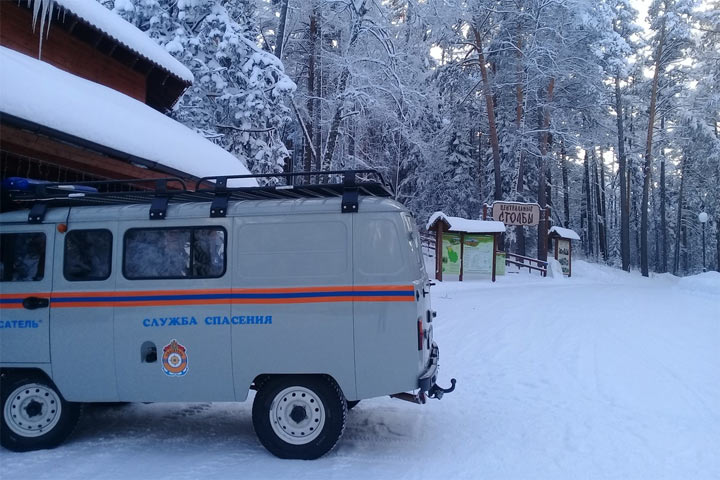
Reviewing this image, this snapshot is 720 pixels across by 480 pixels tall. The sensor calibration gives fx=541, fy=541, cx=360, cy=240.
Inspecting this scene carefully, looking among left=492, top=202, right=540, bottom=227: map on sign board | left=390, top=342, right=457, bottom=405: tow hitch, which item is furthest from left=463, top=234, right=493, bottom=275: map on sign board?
left=390, top=342, right=457, bottom=405: tow hitch

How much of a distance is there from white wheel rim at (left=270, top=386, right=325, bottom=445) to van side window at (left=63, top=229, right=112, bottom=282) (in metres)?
2.18

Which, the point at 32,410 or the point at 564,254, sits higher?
the point at 564,254

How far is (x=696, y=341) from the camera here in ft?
35.7

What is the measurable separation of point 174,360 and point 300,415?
1.34 metres

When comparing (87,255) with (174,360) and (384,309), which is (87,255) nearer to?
(174,360)

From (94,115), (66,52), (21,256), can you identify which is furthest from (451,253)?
(21,256)

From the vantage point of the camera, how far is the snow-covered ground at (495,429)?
4.94 metres

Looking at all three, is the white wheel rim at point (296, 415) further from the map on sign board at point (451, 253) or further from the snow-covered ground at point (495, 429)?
the map on sign board at point (451, 253)

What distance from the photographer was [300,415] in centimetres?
523

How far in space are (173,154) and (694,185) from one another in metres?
55.2

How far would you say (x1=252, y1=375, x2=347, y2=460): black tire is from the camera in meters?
5.13

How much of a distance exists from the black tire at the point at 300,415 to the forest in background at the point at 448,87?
14.7m

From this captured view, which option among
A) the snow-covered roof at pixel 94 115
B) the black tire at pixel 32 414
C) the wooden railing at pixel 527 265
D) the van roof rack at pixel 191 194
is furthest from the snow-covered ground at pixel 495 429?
the wooden railing at pixel 527 265

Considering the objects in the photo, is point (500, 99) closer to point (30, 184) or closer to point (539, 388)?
point (539, 388)
